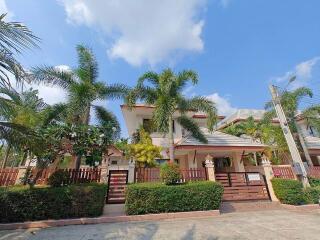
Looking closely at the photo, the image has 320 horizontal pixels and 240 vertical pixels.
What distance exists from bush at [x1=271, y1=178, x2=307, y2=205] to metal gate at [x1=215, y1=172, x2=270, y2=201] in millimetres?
918

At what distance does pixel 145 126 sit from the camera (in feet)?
55.6

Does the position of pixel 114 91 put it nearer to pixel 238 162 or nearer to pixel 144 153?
pixel 144 153

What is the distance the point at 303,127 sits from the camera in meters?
25.3

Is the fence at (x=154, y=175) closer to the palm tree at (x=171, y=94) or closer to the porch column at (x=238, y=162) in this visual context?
the palm tree at (x=171, y=94)

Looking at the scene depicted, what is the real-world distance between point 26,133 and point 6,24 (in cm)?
320

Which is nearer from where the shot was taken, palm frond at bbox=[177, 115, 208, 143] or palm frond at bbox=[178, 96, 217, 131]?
palm frond at bbox=[178, 96, 217, 131]

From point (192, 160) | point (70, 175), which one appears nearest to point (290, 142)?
point (192, 160)

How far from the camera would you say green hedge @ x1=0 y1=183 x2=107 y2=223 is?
25.6 feet

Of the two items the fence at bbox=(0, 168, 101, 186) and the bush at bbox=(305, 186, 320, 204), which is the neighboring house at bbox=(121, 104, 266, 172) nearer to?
the bush at bbox=(305, 186, 320, 204)

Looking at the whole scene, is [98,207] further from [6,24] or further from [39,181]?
[6,24]

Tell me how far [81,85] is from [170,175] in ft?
21.2

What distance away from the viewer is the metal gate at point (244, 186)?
1185 cm

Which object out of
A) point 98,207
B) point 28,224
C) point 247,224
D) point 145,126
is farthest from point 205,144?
point 28,224

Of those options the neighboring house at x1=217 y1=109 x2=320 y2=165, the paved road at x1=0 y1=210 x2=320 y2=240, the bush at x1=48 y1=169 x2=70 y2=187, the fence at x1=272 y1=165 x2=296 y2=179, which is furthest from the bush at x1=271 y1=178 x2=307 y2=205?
the bush at x1=48 y1=169 x2=70 y2=187
